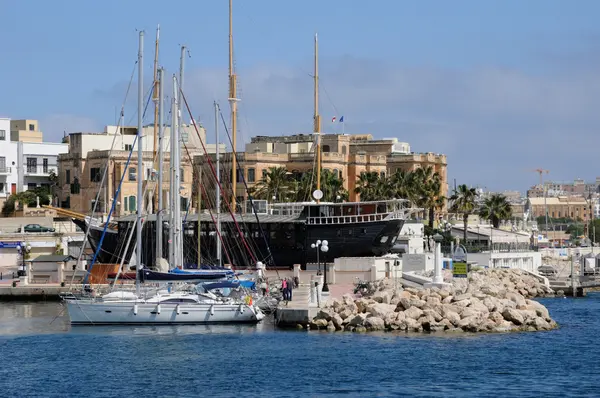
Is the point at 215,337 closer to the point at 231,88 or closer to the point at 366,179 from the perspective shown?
the point at 231,88

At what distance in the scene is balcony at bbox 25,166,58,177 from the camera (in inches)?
4225

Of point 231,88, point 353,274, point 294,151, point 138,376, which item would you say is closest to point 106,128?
point 294,151

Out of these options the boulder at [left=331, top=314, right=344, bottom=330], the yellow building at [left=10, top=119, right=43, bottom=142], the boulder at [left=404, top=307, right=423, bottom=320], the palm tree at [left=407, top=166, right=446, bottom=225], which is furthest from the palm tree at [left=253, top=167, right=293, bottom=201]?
the boulder at [left=331, top=314, right=344, bottom=330]

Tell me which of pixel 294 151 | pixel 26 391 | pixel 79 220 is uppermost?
pixel 294 151

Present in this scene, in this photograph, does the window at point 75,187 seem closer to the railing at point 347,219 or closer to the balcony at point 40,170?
the balcony at point 40,170

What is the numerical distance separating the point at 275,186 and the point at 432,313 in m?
45.5

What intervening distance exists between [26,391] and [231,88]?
41483 mm

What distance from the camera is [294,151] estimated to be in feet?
356

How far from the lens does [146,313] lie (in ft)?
166

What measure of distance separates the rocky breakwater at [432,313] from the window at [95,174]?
161 feet

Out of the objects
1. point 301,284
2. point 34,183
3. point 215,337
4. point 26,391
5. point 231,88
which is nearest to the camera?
point 26,391

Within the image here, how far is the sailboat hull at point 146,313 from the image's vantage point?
50.5 m

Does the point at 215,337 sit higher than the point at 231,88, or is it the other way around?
the point at 231,88

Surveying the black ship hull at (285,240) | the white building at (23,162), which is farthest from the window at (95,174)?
the black ship hull at (285,240)
